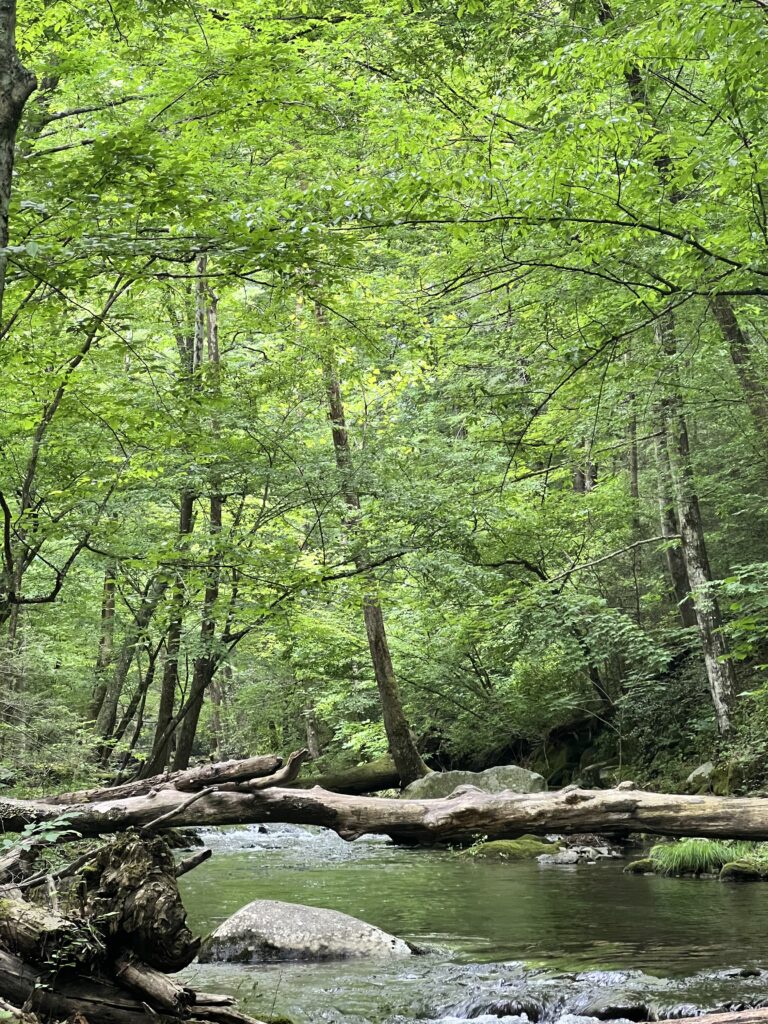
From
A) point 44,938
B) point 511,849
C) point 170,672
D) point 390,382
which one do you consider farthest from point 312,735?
point 44,938

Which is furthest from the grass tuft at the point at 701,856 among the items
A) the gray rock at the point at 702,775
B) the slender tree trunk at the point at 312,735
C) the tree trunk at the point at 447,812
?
the slender tree trunk at the point at 312,735

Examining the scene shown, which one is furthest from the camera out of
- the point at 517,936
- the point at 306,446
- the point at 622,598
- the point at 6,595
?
the point at 622,598

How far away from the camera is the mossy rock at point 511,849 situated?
12.9m

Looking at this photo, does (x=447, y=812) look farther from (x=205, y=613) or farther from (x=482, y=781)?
(x=482, y=781)

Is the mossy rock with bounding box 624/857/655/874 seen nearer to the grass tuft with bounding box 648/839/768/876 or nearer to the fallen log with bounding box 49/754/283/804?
the grass tuft with bounding box 648/839/768/876

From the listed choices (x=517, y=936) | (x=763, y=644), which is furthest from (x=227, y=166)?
(x=763, y=644)

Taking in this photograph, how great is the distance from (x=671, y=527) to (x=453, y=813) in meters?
12.2

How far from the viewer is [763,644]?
1570cm

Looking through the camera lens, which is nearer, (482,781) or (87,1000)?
(87,1000)

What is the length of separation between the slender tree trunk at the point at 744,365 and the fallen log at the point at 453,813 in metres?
5.96

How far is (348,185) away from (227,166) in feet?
9.75

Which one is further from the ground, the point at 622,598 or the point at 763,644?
the point at 622,598

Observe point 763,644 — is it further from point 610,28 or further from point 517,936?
point 610,28

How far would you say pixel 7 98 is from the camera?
379 cm
